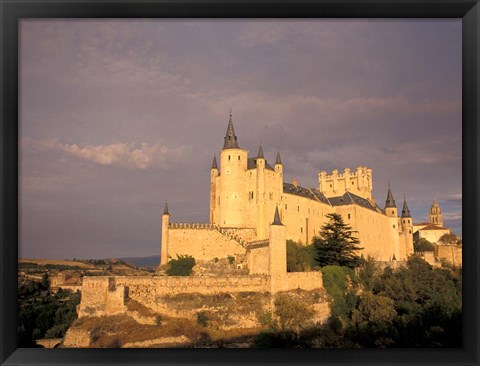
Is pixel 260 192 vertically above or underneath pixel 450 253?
above

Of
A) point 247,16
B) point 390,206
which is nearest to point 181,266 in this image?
point 247,16

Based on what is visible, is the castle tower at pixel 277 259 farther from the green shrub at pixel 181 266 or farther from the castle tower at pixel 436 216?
the castle tower at pixel 436 216

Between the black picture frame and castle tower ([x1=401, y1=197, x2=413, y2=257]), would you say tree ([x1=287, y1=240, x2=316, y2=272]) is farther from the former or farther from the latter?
the black picture frame

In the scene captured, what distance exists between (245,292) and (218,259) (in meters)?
4.48

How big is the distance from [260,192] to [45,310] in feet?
42.3

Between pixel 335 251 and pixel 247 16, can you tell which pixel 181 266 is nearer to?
pixel 335 251

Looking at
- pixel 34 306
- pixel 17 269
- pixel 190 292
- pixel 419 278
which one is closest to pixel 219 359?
pixel 17 269

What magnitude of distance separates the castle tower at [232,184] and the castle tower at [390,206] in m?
17.7

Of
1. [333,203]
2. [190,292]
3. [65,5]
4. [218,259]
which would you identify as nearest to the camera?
[65,5]

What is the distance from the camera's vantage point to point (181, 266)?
89.1 ft

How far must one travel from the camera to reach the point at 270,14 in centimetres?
755

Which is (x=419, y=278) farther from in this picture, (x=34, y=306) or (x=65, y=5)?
(x=65, y=5)

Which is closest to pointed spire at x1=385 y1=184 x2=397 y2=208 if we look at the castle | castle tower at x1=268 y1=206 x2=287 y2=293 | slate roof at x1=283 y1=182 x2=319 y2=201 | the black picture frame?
the castle

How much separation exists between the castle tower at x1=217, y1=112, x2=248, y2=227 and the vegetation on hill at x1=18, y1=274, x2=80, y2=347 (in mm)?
9048
